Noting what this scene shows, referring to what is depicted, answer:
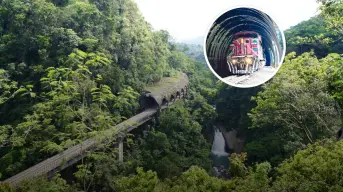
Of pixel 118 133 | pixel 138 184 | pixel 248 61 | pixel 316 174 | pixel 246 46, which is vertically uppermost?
pixel 246 46

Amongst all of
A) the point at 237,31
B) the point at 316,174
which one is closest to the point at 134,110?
the point at 316,174

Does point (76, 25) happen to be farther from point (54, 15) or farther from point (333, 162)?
point (333, 162)

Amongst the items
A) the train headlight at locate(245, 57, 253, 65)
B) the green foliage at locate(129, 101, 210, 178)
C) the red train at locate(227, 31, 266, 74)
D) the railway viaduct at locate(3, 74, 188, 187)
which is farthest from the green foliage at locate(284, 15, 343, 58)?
the train headlight at locate(245, 57, 253, 65)

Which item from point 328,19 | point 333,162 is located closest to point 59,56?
point 328,19

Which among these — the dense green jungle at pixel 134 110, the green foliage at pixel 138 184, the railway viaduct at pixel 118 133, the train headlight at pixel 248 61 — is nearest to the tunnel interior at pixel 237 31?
the train headlight at pixel 248 61

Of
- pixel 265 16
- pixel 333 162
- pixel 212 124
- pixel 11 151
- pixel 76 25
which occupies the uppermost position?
pixel 76 25

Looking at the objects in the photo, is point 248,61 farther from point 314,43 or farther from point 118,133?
point 314,43

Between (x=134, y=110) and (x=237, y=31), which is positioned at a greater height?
(x=237, y=31)
